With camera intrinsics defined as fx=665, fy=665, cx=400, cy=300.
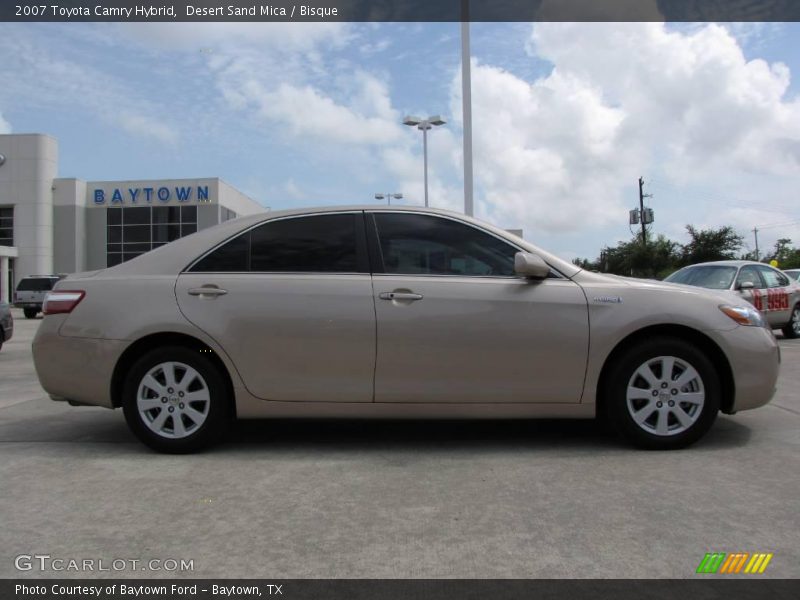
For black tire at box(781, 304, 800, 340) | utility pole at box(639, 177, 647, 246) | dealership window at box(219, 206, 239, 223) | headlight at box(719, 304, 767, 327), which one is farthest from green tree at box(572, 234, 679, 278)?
headlight at box(719, 304, 767, 327)

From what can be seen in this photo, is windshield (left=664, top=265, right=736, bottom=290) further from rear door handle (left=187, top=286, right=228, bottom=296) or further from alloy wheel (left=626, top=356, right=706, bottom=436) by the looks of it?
rear door handle (left=187, top=286, right=228, bottom=296)

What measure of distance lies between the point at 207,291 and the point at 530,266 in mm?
2154

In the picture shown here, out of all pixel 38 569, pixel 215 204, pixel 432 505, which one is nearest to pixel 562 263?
pixel 432 505

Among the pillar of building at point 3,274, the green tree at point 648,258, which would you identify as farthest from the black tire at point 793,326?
the pillar of building at point 3,274

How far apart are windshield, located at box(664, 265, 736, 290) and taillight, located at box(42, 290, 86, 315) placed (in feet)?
31.3

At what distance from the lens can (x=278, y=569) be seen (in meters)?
2.75

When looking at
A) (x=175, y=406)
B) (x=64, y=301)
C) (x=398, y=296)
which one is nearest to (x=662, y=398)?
(x=398, y=296)

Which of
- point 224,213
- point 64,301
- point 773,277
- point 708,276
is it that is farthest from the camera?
point 224,213

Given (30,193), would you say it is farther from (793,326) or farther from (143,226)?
(793,326)

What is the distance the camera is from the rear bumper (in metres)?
4.46

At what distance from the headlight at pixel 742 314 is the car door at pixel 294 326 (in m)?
2.40

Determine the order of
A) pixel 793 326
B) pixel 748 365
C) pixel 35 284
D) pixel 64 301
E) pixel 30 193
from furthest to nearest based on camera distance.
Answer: pixel 30 193 → pixel 35 284 → pixel 793 326 → pixel 64 301 → pixel 748 365

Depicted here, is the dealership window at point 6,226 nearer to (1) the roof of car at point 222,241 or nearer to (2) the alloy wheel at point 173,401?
(1) the roof of car at point 222,241

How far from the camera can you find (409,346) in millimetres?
4336
